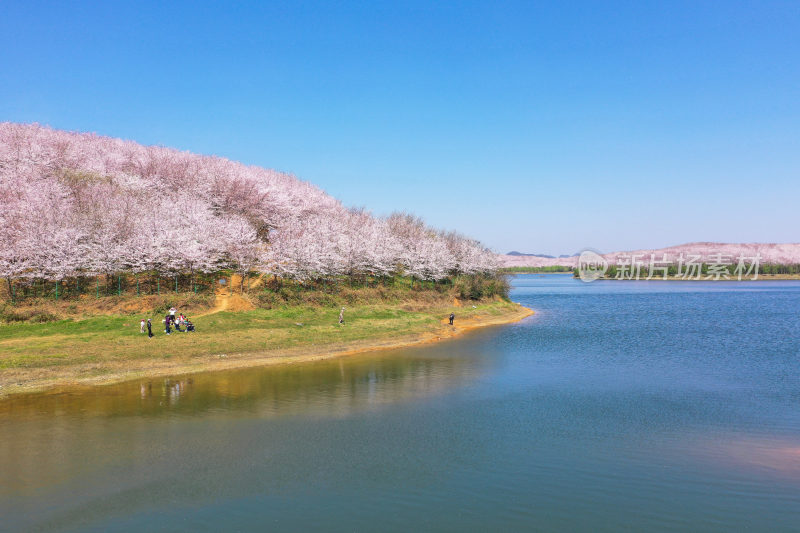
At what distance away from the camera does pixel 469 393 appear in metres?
30.3

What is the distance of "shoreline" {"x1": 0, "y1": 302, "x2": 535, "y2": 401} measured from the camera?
3053 centimetres

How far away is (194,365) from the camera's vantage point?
36.6 metres

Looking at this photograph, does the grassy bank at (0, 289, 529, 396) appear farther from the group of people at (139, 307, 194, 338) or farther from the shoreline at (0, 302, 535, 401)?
the group of people at (139, 307, 194, 338)

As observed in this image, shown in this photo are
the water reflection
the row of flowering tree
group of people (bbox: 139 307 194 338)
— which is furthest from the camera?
the row of flowering tree

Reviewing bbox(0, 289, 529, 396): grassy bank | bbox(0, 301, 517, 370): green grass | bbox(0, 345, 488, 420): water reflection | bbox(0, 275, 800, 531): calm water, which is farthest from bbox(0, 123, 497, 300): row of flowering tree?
bbox(0, 275, 800, 531): calm water

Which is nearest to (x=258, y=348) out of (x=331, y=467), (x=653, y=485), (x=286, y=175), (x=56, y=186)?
(x=331, y=467)

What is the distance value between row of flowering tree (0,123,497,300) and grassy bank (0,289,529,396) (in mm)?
7160

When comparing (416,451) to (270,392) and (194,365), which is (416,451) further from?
(194,365)

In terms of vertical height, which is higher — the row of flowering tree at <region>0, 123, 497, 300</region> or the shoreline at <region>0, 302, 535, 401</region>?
the row of flowering tree at <region>0, 123, 497, 300</region>

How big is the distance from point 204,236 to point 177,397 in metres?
40.3

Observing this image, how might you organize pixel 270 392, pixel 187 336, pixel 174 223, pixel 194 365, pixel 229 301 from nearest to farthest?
1. pixel 270 392
2. pixel 194 365
3. pixel 187 336
4. pixel 229 301
5. pixel 174 223

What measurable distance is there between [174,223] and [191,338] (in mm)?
30411

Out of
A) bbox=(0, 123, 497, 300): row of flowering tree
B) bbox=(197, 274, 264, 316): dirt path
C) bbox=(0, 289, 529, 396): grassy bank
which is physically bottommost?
bbox=(0, 289, 529, 396): grassy bank

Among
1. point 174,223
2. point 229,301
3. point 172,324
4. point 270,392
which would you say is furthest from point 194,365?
point 174,223
